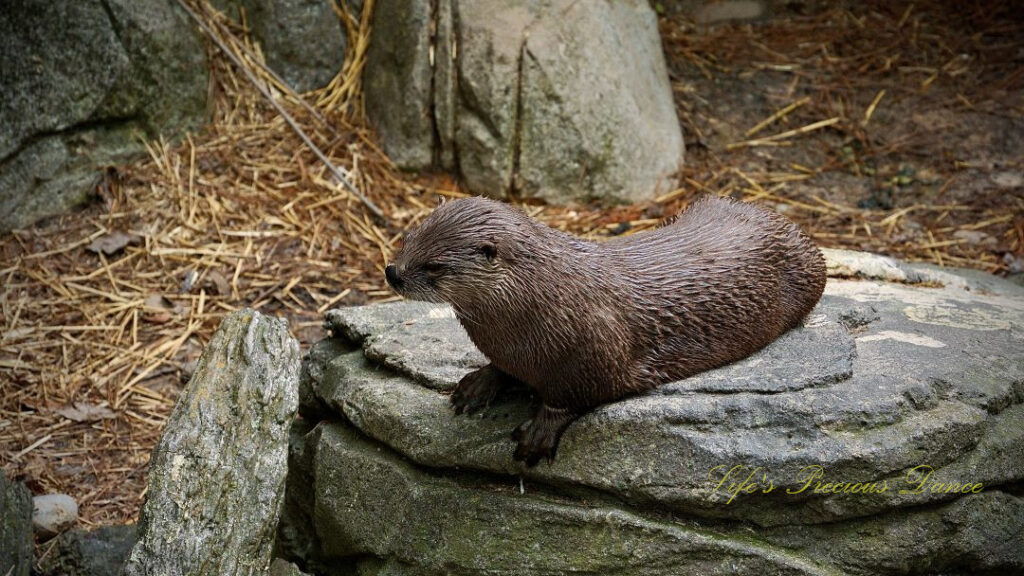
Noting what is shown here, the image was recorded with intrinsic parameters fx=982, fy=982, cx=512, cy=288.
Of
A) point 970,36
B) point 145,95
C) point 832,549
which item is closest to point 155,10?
point 145,95

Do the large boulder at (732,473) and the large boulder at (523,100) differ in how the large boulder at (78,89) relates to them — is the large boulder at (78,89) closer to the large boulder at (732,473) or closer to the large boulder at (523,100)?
the large boulder at (523,100)

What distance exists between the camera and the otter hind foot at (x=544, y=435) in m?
3.07

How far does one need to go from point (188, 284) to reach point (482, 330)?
2833 mm

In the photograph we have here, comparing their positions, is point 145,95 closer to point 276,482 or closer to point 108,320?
point 108,320

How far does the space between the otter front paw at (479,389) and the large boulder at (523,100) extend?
2781 mm

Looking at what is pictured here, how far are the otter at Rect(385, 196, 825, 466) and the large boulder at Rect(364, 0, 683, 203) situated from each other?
247cm

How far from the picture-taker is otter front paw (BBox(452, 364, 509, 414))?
3.33 meters

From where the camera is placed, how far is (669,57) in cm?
726

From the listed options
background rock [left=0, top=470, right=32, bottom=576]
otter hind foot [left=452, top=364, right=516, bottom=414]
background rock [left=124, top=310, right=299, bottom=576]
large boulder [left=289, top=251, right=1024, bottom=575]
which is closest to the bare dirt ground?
background rock [left=0, top=470, right=32, bottom=576]

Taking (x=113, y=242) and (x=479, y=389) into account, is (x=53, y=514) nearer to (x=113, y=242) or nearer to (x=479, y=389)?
(x=113, y=242)

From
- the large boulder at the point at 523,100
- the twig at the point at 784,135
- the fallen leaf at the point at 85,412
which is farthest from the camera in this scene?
the twig at the point at 784,135

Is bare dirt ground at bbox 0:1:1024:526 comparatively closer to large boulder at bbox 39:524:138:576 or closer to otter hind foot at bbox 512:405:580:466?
large boulder at bbox 39:524:138:576

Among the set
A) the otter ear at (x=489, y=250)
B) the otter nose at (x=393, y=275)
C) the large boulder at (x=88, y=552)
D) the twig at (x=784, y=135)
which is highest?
the otter ear at (x=489, y=250)

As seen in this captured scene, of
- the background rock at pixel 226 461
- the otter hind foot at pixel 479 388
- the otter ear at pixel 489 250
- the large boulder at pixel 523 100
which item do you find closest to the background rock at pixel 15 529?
the background rock at pixel 226 461
